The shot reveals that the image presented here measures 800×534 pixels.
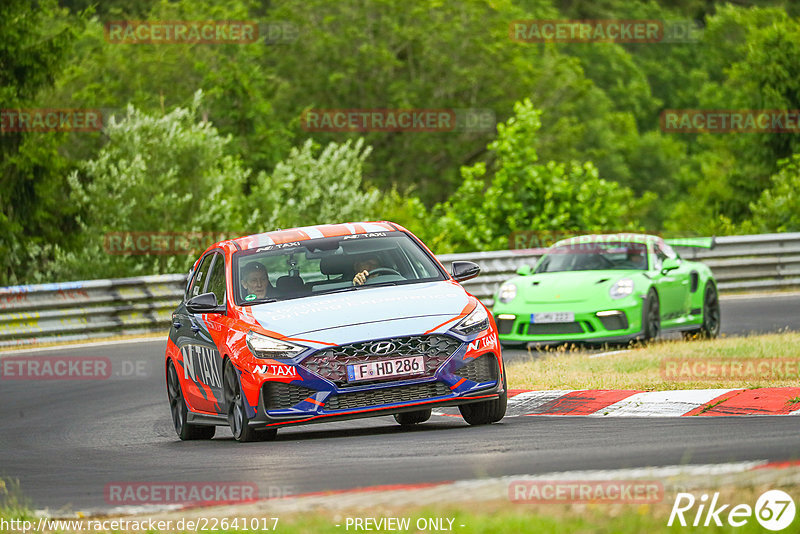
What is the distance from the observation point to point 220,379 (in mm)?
10570

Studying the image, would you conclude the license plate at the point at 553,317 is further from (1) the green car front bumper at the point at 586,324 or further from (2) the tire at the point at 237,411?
(2) the tire at the point at 237,411

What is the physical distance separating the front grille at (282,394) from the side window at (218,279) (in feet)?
4.56

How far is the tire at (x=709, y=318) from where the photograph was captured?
18.1 metres

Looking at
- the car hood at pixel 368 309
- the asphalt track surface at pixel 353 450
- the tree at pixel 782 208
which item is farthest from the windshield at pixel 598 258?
the tree at pixel 782 208

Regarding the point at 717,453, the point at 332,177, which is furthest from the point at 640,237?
the point at 332,177

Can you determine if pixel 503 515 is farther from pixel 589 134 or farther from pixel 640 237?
pixel 589 134

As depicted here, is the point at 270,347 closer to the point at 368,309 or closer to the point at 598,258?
the point at 368,309

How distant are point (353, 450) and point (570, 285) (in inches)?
326

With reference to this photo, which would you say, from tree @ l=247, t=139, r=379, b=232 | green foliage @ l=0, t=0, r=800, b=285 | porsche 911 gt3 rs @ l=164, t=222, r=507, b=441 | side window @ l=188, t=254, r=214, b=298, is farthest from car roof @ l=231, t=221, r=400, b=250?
tree @ l=247, t=139, r=379, b=232

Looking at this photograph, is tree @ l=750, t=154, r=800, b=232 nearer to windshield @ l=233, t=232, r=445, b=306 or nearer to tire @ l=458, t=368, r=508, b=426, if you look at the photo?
windshield @ l=233, t=232, r=445, b=306

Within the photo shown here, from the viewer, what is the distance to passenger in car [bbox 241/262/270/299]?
10877 mm

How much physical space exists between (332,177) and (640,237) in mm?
21937

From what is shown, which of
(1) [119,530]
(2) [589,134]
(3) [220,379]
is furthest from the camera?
(2) [589,134]

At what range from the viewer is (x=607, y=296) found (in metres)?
16.7
